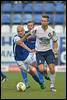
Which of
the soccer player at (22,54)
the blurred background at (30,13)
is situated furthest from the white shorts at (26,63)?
the blurred background at (30,13)

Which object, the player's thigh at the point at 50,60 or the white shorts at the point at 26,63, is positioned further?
the white shorts at the point at 26,63

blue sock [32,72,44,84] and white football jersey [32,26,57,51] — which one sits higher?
white football jersey [32,26,57,51]

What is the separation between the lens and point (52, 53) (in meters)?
11.1

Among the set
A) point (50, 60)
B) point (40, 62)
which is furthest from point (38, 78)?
point (50, 60)

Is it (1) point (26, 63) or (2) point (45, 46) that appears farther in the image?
(1) point (26, 63)

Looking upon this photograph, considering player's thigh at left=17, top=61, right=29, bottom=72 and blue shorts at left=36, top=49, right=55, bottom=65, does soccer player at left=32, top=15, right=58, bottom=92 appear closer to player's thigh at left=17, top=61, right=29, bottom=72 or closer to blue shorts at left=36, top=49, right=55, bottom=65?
blue shorts at left=36, top=49, right=55, bottom=65

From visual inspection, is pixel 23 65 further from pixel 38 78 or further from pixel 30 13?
pixel 30 13

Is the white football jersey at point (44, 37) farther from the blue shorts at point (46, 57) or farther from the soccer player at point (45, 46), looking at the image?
the blue shorts at point (46, 57)

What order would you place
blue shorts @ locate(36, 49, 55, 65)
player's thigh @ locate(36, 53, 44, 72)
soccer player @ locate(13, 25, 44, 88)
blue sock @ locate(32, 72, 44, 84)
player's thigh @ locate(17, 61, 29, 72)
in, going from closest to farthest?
player's thigh @ locate(36, 53, 44, 72) < blue shorts @ locate(36, 49, 55, 65) < blue sock @ locate(32, 72, 44, 84) < soccer player @ locate(13, 25, 44, 88) < player's thigh @ locate(17, 61, 29, 72)

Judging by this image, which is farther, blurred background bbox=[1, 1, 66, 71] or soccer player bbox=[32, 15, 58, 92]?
blurred background bbox=[1, 1, 66, 71]

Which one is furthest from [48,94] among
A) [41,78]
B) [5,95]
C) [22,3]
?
[22,3]

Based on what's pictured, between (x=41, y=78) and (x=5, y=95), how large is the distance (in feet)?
7.57

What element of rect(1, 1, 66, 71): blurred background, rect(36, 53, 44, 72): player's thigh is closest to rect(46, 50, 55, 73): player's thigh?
rect(36, 53, 44, 72): player's thigh

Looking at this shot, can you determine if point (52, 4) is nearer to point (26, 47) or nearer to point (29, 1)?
point (29, 1)
